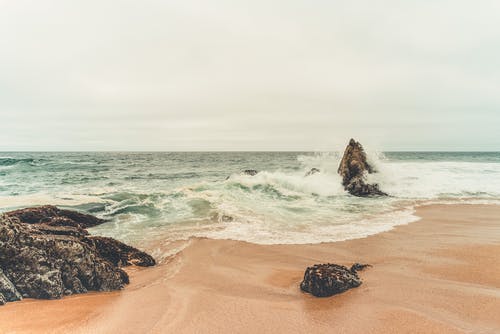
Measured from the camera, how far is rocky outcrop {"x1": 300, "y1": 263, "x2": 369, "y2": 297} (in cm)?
406

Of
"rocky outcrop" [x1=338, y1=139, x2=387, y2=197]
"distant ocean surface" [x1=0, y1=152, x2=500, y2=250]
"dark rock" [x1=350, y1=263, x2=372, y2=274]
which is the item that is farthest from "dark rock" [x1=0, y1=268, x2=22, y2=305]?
"rocky outcrop" [x1=338, y1=139, x2=387, y2=197]

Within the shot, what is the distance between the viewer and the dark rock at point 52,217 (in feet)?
27.0

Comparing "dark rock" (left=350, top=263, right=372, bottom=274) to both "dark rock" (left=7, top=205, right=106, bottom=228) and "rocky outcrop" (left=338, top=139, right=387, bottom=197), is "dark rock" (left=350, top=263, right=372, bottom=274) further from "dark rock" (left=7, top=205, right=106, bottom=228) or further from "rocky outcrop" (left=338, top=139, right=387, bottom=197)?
"rocky outcrop" (left=338, top=139, right=387, bottom=197)

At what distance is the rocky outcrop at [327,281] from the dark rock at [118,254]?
3293 mm

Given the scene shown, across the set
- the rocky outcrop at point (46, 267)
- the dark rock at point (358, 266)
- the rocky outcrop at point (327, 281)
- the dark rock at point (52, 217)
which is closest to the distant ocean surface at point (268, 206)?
the dark rock at point (52, 217)

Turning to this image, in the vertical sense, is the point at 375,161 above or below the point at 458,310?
above

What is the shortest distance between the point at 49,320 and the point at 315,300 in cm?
327

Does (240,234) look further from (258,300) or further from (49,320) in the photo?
(49,320)

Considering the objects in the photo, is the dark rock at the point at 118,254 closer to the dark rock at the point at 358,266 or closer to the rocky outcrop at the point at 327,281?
the rocky outcrop at the point at 327,281

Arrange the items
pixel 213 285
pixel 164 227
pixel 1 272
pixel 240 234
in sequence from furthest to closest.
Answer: pixel 164 227
pixel 240 234
pixel 213 285
pixel 1 272

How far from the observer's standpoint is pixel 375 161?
1873 cm

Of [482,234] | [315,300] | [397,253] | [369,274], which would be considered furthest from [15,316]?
[482,234]

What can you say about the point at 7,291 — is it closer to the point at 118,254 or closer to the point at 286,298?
the point at 118,254

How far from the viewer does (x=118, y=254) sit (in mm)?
5941
